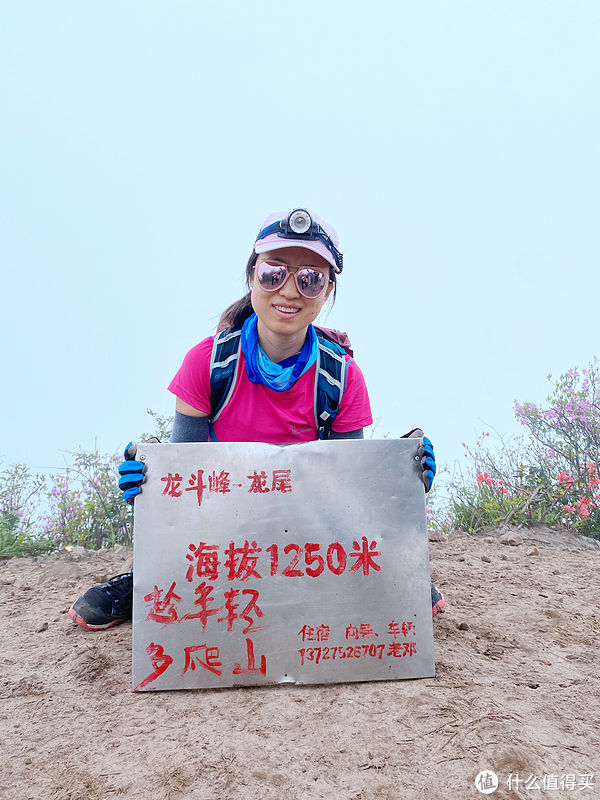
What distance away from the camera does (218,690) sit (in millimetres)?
1929

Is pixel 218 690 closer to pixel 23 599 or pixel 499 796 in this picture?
pixel 499 796

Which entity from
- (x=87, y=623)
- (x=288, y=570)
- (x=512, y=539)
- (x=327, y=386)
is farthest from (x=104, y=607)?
(x=512, y=539)

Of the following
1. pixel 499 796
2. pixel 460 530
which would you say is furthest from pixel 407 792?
pixel 460 530

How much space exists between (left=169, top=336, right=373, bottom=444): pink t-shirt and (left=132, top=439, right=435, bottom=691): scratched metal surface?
48cm

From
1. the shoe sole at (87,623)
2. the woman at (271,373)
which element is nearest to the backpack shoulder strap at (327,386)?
the woman at (271,373)

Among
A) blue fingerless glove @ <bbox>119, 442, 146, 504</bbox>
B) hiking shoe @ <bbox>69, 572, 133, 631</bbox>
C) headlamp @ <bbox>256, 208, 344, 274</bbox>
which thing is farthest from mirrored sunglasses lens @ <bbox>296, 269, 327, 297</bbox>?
hiking shoe @ <bbox>69, 572, 133, 631</bbox>

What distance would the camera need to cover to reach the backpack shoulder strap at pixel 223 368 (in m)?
2.44

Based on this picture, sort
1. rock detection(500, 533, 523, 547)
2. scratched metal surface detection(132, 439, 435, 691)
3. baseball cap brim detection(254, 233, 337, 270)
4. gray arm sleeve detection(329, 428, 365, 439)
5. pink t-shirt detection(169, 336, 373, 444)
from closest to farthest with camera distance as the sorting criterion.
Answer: scratched metal surface detection(132, 439, 435, 691) < baseball cap brim detection(254, 233, 337, 270) < pink t-shirt detection(169, 336, 373, 444) < gray arm sleeve detection(329, 428, 365, 439) < rock detection(500, 533, 523, 547)

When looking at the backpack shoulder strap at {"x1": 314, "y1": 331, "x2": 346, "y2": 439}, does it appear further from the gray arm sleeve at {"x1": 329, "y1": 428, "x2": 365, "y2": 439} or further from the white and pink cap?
the white and pink cap

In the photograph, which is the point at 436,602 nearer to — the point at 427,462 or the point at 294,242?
the point at 427,462

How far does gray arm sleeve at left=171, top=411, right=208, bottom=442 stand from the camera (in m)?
2.46

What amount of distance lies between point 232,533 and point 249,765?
2.14ft

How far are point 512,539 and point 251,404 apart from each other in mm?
2294

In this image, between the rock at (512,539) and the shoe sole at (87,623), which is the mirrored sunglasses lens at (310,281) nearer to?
the shoe sole at (87,623)
